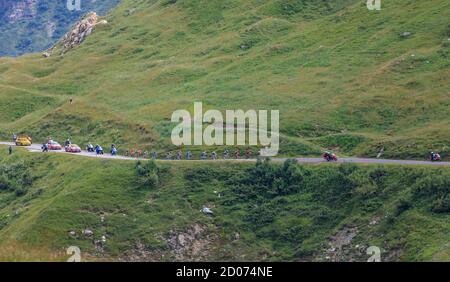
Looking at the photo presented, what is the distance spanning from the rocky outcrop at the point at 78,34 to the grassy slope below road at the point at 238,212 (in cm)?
9084

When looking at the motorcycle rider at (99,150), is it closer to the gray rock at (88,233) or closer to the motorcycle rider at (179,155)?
the motorcycle rider at (179,155)

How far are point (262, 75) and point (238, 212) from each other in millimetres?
49287

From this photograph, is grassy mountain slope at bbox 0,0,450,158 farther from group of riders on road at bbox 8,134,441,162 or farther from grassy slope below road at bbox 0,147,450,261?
grassy slope below road at bbox 0,147,450,261

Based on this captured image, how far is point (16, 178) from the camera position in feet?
356

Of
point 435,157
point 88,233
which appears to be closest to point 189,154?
point 88,233

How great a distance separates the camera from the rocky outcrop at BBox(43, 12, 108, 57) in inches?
7283

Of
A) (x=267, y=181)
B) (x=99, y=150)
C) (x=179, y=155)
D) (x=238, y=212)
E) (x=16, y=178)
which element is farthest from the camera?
(x=99, y=150)

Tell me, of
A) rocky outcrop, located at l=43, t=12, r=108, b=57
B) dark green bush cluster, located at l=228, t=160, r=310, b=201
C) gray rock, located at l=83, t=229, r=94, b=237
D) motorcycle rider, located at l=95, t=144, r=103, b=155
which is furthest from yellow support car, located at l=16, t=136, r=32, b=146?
rocky outcrop, located at l=43, t=12, r=108, b=57

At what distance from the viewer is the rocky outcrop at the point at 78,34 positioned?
185 m

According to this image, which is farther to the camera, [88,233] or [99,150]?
[99,150]

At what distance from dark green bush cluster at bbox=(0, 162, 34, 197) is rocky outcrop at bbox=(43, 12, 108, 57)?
7573 cm

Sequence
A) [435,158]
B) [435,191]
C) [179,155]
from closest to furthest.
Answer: [435,191]
[435,158]
[179,155]

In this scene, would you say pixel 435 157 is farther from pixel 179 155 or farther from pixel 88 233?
pixel 88 233

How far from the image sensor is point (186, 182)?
93.2 m
